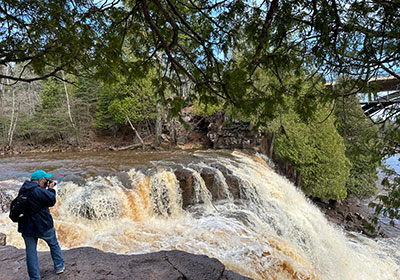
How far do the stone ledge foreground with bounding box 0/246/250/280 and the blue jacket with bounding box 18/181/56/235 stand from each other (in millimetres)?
599

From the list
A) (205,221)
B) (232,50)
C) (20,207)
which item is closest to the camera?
(20,207)

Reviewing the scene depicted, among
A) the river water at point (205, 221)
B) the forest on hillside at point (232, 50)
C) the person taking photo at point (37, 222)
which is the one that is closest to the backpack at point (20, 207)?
the person taking photo at point (37, 222)

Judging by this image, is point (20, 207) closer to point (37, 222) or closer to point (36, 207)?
point (36, 207)

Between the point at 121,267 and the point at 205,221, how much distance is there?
2887mm

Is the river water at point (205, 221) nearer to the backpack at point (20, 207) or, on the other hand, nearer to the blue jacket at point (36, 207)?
the blue jacket at point (36, 207)

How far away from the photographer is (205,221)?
5.55m

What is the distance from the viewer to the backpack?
2.54m

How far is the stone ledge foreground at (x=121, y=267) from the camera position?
274 centimetres

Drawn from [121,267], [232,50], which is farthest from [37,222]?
[232,50]

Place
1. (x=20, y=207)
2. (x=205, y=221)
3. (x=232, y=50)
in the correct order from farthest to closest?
(x=205, y=221) < (x=232, y=50) < (x=20, y=207)

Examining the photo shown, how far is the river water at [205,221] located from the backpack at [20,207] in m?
2.12

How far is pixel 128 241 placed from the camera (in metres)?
4.53

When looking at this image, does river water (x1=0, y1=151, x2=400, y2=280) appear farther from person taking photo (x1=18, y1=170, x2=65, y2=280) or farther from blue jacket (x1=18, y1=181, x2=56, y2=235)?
blue jacket (x1=18, y1=181, x2=56, y2=235)

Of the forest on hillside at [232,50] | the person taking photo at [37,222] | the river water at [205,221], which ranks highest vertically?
the forest on hillside at [232,50]
